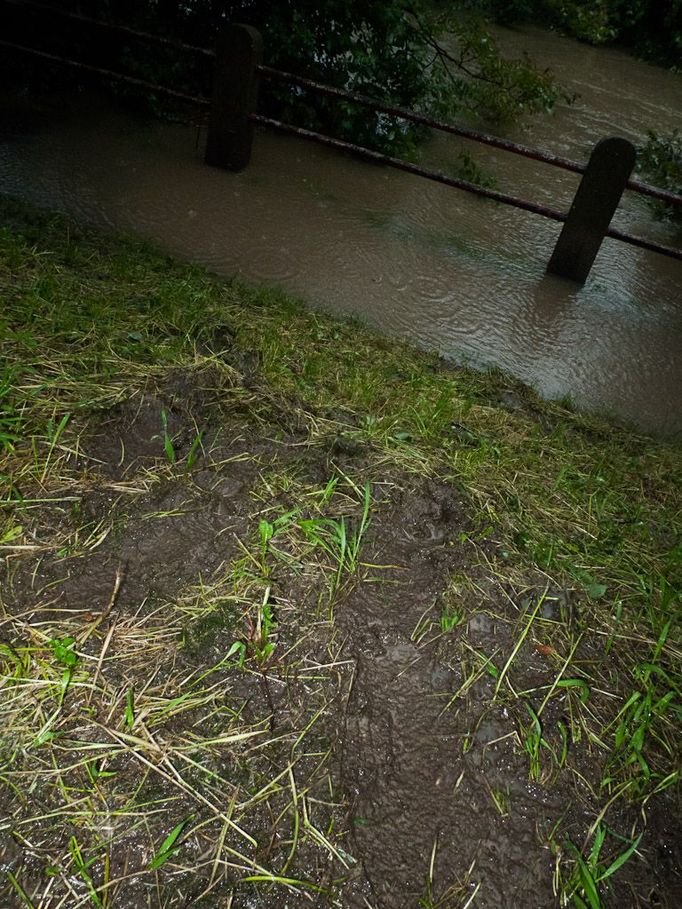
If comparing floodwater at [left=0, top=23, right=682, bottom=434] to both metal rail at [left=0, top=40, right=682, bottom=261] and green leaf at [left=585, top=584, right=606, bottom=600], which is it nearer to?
metal rail at [left=0, top=40, right=682, bottom=261]

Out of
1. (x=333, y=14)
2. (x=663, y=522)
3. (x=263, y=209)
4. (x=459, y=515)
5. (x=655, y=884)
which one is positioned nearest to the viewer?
(x=655, y=884)

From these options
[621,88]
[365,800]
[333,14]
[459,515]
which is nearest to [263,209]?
[333,14]

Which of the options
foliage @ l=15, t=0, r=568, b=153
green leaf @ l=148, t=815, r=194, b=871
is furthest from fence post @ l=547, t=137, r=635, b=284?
green leaf @ l=148, t=815, r=194, b=871

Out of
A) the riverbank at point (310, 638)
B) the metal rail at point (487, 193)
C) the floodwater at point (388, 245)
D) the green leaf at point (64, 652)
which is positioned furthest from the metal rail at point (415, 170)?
the green leaf at point (64, 652)

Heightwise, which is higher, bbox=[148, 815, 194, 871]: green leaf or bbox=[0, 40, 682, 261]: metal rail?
bbox=[0, 40, 682, 261]: metal rail

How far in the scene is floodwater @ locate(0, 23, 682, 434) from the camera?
3.81 metres

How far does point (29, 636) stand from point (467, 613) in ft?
3.90

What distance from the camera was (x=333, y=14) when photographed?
5660mm

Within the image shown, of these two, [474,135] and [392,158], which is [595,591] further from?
[392,158]

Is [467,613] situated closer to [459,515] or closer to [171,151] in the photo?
[459,515]

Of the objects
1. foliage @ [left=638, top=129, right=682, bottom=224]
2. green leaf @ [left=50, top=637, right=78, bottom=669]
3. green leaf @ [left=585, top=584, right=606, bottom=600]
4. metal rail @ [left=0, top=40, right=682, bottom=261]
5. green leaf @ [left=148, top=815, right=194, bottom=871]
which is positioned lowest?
green leaf @ [left=148, top=815, right=194, bottom=871]

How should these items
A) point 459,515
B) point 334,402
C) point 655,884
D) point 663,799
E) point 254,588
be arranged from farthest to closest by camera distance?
point 334,402
point 459,515
point 254,588
point 663,799
point 655,884

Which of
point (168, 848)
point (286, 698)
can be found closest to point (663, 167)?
point (286, 698)

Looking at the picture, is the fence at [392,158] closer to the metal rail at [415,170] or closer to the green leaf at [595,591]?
the metal rail at [415,170]
